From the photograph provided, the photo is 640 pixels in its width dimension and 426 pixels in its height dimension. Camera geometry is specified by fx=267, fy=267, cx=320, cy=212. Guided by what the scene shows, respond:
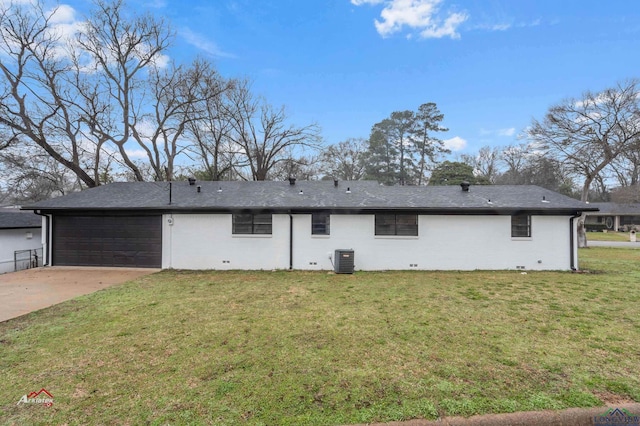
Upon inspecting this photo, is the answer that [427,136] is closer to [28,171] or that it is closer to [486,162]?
[486,162]

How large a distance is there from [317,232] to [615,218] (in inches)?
1689

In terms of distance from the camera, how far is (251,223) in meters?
10.0

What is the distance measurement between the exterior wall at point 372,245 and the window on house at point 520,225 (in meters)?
0.18

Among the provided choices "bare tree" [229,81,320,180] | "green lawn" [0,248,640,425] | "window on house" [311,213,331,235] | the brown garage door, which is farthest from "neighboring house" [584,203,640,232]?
the brown garage door

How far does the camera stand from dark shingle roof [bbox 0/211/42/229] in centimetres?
1077

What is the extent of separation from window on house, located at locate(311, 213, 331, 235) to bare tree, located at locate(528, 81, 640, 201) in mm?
17408

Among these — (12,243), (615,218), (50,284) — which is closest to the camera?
(50,284)

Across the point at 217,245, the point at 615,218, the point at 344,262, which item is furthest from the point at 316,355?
the point at 615,218

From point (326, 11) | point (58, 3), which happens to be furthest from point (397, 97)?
point (58, 3)

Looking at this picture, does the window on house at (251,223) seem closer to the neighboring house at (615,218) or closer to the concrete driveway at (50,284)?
the concrete driveway at (50,284)

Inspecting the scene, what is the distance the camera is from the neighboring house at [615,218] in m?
31.0

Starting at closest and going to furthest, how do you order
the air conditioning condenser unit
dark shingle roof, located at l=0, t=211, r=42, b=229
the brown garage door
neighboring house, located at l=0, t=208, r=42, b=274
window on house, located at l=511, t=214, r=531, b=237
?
1. the air conditioning condenser unit
2. window on house, located at l=511, t=214, r=531, b=237
3. the brown garage door
4. neighboring house, located at l=0, t=208, r=42, b=274
5. dark shingle roof, located at l=0, t=211, r=42, b=229

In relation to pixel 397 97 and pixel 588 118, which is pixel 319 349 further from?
pixel 588 118

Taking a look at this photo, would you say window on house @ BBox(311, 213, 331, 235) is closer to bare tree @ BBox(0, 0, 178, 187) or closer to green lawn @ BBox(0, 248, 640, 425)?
green lawn @ BBox(0, 248, 640, 425)
